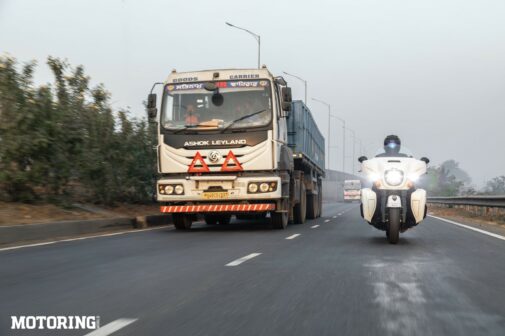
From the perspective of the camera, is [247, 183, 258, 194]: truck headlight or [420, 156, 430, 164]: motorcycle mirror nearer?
[420, 156, 430, 164]: motorcycle mirror

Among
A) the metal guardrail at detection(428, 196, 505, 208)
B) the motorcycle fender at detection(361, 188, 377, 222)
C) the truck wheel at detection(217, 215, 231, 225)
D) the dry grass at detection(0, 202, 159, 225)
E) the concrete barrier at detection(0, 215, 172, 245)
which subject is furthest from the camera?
the metal guardrail at detection(428, 196, 505, 208)

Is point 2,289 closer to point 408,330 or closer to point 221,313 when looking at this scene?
point 221,313

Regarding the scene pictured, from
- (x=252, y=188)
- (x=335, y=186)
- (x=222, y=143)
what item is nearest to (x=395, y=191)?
(x=252, y=188)

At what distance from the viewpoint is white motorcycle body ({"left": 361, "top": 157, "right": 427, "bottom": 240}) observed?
32.6ft

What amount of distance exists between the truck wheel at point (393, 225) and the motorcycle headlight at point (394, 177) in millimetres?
441

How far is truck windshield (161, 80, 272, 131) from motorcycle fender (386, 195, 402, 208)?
4.41m

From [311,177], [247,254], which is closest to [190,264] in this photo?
[247,254]

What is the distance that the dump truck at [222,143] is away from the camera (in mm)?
13367

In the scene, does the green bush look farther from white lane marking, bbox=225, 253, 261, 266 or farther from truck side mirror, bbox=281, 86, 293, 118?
white lane marking, bbox=225, 253, 261, 266

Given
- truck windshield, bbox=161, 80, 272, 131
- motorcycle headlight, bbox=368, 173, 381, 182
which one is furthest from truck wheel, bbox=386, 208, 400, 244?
truck windshield, bbox=161, 80, 272, 131

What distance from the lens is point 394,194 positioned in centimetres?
996

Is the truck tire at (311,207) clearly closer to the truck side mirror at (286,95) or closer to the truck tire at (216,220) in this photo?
the truck tire at (216,220)

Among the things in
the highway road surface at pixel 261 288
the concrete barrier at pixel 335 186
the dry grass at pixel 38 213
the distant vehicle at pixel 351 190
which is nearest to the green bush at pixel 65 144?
the dry grass at pixel 38 213

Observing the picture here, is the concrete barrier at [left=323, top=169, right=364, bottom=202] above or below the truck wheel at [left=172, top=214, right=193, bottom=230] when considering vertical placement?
above
